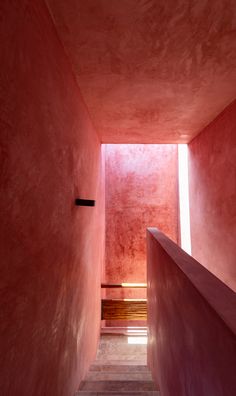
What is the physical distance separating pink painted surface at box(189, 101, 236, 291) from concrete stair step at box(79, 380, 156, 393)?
1.44m

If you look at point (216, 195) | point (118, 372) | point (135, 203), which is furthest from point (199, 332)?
point (135, 203)

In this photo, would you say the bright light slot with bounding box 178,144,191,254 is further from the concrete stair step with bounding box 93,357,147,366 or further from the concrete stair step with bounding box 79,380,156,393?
the concrete stair step with bounding box 79,380,156,393

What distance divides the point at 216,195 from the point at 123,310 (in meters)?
3.71

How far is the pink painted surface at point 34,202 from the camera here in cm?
77

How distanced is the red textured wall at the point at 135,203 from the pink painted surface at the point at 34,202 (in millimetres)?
3802

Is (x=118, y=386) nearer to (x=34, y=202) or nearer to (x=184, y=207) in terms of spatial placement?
(x=34, y=202)

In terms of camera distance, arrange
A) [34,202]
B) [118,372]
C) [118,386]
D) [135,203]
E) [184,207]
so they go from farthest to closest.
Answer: [135,203] → [184,207] → [118,372] → [118,386] → [34,202]

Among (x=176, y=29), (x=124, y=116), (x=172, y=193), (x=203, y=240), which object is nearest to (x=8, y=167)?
(x=176, y=29)

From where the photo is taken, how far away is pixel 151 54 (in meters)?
1.52

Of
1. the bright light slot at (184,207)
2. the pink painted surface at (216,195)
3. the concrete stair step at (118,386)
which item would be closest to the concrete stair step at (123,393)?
the concrete stair step at (118,386)

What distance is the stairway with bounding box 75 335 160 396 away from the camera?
195 cm

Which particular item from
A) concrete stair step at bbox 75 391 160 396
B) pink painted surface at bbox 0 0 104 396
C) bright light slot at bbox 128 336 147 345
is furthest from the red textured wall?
pink painted surface at bbox 0 0 104 396

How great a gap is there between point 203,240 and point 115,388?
2.35 meters

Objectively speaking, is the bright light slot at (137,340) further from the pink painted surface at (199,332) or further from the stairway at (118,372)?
the pink painted surface at (199,332)
